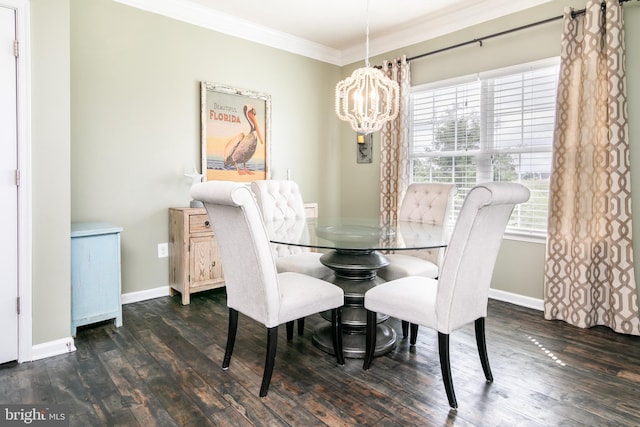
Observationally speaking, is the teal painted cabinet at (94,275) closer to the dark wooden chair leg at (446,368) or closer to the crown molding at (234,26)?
the crown molding at (234,26)

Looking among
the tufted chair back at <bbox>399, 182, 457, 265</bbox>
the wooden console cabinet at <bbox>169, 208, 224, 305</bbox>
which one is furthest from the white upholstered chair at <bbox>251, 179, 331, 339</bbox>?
the tufted chair back at <bbox>399, 182, 457, 265</bbox>

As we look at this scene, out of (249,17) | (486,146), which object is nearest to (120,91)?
(249,17)

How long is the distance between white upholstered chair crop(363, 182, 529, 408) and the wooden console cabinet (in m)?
1.83

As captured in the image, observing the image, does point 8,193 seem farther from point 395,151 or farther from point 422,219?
A: point 395,151

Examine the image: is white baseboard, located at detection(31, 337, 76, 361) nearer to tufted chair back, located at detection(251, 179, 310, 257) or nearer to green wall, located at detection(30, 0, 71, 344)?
green wall, located at detection(30, 0, 71, 344)

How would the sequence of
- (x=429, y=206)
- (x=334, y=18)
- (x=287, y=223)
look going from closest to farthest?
(x=287, y=223), (x=429, y=206), (x=334, y=18)

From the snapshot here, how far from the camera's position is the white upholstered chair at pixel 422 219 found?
2775 mm

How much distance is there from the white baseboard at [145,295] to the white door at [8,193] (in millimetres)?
1121

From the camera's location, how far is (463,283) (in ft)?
6.23

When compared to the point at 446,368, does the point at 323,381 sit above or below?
below

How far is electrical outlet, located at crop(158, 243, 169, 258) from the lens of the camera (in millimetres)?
3639

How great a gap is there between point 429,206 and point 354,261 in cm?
103

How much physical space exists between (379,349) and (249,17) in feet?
10.6

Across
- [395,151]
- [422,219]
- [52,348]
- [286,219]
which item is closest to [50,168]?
[52,348]
